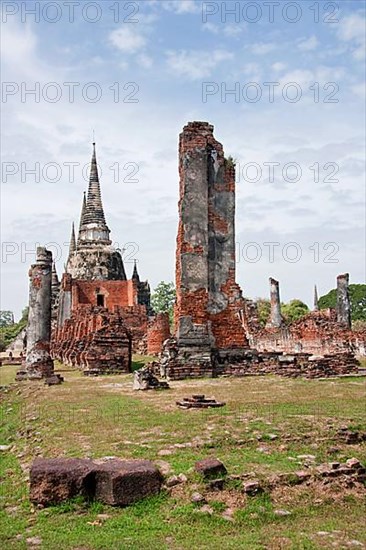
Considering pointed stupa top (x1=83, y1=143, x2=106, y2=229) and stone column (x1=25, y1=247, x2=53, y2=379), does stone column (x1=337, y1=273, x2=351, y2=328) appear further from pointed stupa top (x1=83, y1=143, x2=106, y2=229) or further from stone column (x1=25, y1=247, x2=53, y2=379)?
pointed stupa top (x1=83, y1=143, x2=106, y2=229)

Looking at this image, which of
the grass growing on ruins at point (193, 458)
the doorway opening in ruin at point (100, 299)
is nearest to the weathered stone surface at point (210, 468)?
the grass growing on ruins at point (193, 458)

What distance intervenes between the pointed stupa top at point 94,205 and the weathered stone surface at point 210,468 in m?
54.8

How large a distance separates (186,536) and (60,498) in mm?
1197

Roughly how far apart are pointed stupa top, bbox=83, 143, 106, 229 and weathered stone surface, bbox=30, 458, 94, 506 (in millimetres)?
54864

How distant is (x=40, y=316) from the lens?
18359 mm

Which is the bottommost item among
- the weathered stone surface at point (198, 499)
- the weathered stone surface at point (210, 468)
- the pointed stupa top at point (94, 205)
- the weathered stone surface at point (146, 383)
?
the weathered stone surface at point (198, 499)

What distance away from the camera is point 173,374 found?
13.8 meters

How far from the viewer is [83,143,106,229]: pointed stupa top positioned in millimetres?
59688

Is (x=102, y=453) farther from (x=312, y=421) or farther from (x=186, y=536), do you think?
(x=312, y=421)

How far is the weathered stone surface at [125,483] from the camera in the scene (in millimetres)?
5051

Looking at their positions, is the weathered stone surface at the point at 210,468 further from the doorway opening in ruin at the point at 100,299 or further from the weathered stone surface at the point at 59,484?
the doorway opening in ruin at the point at 100,299

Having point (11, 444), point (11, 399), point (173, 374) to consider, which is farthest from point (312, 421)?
point (11, 399)

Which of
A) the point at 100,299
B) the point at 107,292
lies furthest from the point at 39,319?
the point at 107,292

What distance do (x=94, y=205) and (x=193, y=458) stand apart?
56.2 metres
